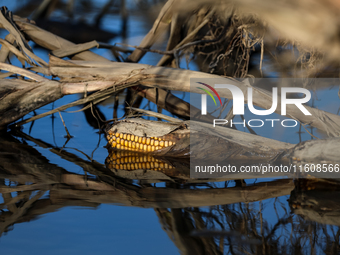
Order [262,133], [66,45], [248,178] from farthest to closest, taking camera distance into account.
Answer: [66,45] < [262,133] < [248,178]

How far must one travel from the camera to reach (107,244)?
175 centimetres

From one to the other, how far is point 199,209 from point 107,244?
0.57 m

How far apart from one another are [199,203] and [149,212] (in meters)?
0.30

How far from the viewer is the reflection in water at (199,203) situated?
1.82 meters

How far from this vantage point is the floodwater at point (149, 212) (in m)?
1.76

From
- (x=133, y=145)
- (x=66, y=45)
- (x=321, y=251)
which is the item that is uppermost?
(x=66, y=45)

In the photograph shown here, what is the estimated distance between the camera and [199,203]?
85.7 inches

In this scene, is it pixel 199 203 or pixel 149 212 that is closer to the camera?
pixel 149 212

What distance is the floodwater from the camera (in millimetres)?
1763

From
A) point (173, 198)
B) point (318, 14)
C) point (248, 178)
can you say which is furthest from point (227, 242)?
point (318, 14)

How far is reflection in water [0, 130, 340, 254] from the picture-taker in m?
1.82

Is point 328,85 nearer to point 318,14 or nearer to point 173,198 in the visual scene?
point 173,198

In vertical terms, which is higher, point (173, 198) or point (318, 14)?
point (318, 14)

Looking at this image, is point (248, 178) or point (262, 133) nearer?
point (248, 178)
